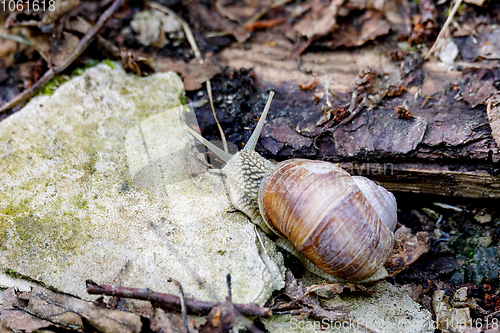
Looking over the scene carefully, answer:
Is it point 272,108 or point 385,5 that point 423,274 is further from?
point 385,5

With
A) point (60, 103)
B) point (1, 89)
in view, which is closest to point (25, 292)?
point (60, 103)

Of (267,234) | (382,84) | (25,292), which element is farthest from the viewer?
(382,84)

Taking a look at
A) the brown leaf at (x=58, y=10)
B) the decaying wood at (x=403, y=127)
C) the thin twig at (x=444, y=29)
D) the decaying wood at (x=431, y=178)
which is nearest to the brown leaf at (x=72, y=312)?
the decaying wood at (x=403, y=127)

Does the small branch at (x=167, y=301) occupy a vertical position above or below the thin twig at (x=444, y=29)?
below

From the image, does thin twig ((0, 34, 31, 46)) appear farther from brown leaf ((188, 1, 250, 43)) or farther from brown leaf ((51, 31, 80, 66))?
brown leaf ((188, 1, 250, 43))

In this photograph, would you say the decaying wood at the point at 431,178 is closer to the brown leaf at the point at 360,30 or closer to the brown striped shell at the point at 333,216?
the brown striped shell at the point at 333,216

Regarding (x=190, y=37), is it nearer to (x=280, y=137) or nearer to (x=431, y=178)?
(x=280, y=137)
